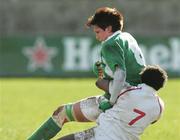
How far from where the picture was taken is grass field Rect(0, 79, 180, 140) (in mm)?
10973

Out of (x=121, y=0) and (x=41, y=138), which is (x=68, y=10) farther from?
(x=41, y=138)

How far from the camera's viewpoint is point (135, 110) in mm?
7555

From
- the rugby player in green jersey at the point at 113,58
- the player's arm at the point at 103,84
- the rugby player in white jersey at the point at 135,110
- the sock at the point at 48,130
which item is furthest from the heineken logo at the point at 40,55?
the rugby player in white jersey at the point at 135,110

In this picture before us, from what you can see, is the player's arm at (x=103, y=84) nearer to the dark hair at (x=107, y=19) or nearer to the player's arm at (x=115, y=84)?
the player's arm at (x=115, y=84)

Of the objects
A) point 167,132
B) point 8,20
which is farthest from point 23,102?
point 8,20

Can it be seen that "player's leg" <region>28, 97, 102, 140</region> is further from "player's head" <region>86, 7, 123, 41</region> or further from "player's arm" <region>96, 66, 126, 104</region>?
"player's head" <region>86, 7, 123, 41</region>

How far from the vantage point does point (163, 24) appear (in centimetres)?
3769

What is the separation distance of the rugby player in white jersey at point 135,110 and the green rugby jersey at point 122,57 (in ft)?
0.43

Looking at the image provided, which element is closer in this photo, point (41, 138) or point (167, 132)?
point (41, 138)

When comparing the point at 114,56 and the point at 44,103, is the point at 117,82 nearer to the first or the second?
the point at 114,56

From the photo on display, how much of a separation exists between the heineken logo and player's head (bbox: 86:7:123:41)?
733 inches

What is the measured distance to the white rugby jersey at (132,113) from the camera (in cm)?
754

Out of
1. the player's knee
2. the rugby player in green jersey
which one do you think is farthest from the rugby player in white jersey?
the player's knee

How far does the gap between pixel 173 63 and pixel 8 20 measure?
40.6 feet
